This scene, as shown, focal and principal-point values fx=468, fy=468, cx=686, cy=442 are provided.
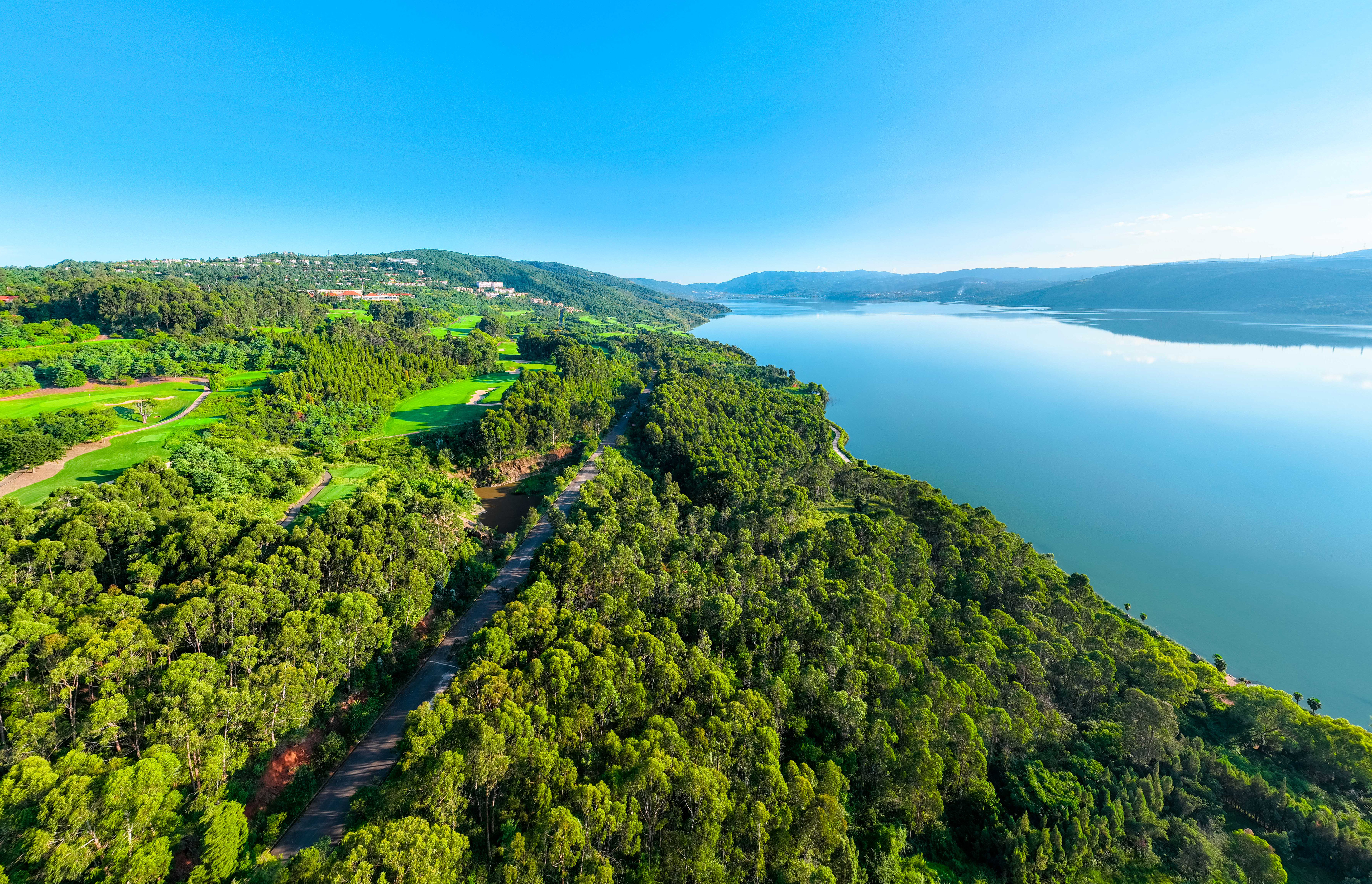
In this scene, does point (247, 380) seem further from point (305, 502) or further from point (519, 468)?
point (519, 468)

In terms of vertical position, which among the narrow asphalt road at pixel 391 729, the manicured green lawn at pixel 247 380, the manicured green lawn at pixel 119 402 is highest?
the manicured green lawn at pixel 247 380

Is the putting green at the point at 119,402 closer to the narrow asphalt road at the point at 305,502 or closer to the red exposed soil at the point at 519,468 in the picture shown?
the narrow asphalt road at the point at 305,502

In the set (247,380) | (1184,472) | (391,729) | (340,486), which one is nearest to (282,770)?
(391,729)

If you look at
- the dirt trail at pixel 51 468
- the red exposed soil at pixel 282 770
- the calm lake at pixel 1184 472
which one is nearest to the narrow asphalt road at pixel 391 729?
the red exposed soil at pixel 282 770

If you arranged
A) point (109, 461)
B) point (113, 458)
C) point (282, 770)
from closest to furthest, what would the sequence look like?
point (282, 770) → point (109, 461) → point (113, 458)

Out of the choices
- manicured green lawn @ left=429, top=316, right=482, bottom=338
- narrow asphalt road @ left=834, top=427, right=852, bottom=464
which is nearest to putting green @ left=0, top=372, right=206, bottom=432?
manicured green lawn @ left=429, top=316, right=482, bottom=338

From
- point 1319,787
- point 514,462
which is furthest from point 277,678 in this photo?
point 1319,787
